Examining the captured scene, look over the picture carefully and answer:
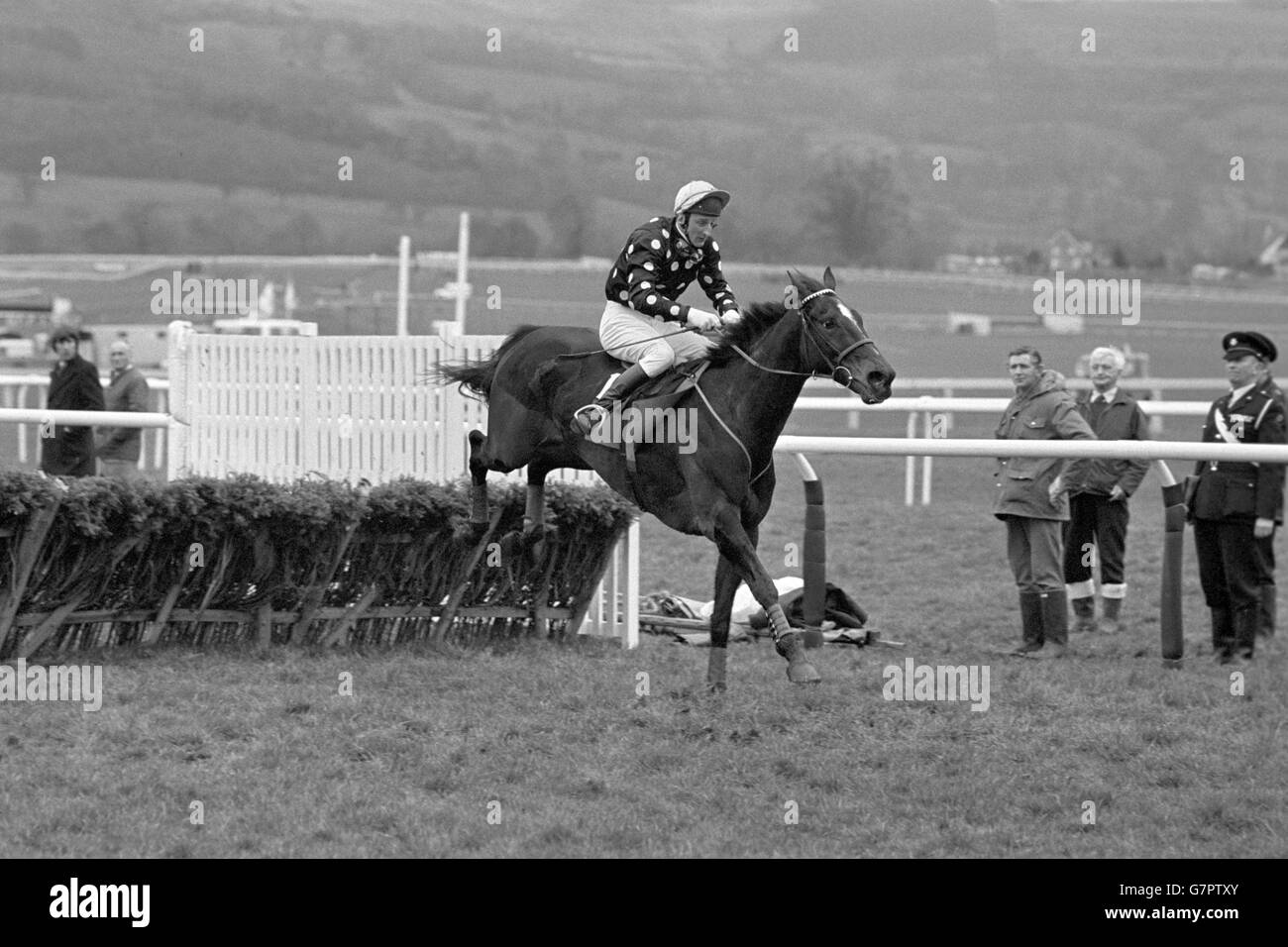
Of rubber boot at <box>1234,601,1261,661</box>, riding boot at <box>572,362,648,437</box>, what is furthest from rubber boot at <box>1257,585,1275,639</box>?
riding boot at <box>572,362,648,437</box>

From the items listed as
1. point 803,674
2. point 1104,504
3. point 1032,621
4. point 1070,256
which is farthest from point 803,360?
point 1070,256

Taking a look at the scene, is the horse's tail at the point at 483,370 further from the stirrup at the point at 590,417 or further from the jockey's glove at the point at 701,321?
the jockey's glove at the point at 701,321

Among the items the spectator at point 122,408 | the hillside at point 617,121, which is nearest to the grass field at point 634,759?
the spectator at point 122,408

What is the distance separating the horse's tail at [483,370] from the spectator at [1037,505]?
2704 mm

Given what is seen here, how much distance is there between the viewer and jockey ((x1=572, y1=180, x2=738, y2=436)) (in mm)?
7672

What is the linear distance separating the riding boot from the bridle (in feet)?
1.49

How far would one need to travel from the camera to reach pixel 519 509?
890cm

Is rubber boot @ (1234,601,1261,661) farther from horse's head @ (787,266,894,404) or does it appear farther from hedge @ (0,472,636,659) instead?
hedge @ (0,472,636,659)

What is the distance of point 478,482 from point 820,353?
2139 millimetres

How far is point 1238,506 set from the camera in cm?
880

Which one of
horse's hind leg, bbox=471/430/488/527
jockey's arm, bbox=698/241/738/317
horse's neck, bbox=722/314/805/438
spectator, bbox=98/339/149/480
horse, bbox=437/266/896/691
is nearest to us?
horse, bbox=437/266/896/691
